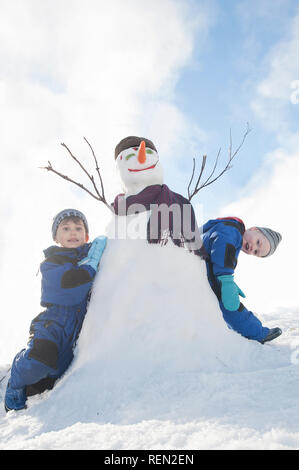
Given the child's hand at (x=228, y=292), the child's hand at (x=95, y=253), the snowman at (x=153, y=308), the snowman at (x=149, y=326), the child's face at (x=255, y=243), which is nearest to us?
the snowman at (x=149, y=326)

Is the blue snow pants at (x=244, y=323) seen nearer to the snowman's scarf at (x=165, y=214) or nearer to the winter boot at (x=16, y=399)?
the snowman's scarf at (x=165, y=214)

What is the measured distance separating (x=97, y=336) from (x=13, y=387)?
2.24 ft

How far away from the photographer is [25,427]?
1.60 m

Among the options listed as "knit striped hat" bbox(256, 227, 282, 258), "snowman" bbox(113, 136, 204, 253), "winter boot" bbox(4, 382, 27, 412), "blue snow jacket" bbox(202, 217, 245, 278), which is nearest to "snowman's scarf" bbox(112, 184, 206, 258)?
"snowman" bbox(113, 136, 204, 253)

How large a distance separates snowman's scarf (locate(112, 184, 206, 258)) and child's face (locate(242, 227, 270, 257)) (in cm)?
46

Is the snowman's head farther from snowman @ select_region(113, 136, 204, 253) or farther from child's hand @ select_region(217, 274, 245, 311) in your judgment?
child's hand @ select_region(217, 274, 245, 311)

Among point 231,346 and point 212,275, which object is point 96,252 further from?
point 231,346

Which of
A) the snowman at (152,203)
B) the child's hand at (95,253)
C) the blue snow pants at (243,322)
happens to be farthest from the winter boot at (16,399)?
the blue snow pants at (243,322)

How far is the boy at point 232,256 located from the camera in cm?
234

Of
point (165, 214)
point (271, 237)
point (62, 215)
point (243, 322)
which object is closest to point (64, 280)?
point (62, 215)

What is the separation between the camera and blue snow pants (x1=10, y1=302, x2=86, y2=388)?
209 cm

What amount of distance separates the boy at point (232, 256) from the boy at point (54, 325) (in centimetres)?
80
